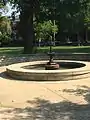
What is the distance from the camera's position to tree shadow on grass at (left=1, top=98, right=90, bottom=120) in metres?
7.83

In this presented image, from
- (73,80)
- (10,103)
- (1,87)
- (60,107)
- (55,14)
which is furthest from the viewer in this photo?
(55,14)

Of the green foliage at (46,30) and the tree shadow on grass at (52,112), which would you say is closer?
the tree shadow on grass at (52,112)

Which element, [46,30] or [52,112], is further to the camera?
[46,30]

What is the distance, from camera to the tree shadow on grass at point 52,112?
25.7 feet

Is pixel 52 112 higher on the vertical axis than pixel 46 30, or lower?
lower

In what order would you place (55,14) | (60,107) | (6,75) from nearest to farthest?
(60,107), (6,75), (55,14)

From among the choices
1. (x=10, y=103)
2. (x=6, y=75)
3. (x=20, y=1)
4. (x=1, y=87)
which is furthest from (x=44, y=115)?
(x=20, y=1)

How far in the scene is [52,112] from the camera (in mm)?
8398

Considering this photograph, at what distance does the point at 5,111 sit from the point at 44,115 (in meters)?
1.14

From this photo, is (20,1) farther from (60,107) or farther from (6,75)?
(60,107)

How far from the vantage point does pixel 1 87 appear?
12.6m

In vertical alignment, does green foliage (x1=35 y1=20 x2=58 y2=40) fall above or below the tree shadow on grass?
above

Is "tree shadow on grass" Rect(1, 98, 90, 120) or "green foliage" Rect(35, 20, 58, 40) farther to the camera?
"green foliage" Rect(35, 20, 58, 40)

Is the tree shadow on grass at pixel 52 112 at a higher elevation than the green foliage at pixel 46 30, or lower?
lower
